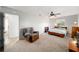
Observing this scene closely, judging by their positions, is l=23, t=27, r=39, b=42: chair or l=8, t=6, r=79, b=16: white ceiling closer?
l=8, t=6, r=79, b=16: white ceiling

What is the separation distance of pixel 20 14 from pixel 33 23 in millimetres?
370

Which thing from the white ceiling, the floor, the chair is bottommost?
the floor

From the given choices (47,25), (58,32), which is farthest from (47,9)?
(58,32)

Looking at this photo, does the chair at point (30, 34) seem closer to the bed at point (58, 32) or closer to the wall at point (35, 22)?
the wall at point (35, 22)

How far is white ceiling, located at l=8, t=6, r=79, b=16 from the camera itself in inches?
73.4

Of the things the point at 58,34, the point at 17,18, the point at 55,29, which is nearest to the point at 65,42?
the point at 58,34

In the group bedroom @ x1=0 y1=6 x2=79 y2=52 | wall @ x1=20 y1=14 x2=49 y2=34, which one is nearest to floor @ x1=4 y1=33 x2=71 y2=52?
bedroom @ x1=0 y1=6 x2=79 y2=52

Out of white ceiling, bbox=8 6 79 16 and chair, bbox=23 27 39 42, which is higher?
white ceiling, bbox=8 6 79 16

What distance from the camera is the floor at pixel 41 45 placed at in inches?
76.0

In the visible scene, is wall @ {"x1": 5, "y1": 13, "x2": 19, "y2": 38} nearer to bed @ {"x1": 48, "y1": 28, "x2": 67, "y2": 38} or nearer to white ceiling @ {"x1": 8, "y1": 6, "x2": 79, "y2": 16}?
white ceiling @ {"x1": 8, "y1": 6, "x2": 79, "y2": 16}

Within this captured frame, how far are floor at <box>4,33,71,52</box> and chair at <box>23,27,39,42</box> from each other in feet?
0.28

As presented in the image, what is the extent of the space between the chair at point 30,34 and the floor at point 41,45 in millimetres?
87

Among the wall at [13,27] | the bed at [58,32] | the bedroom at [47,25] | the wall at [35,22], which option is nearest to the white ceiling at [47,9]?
the bedroom at [47,25]
